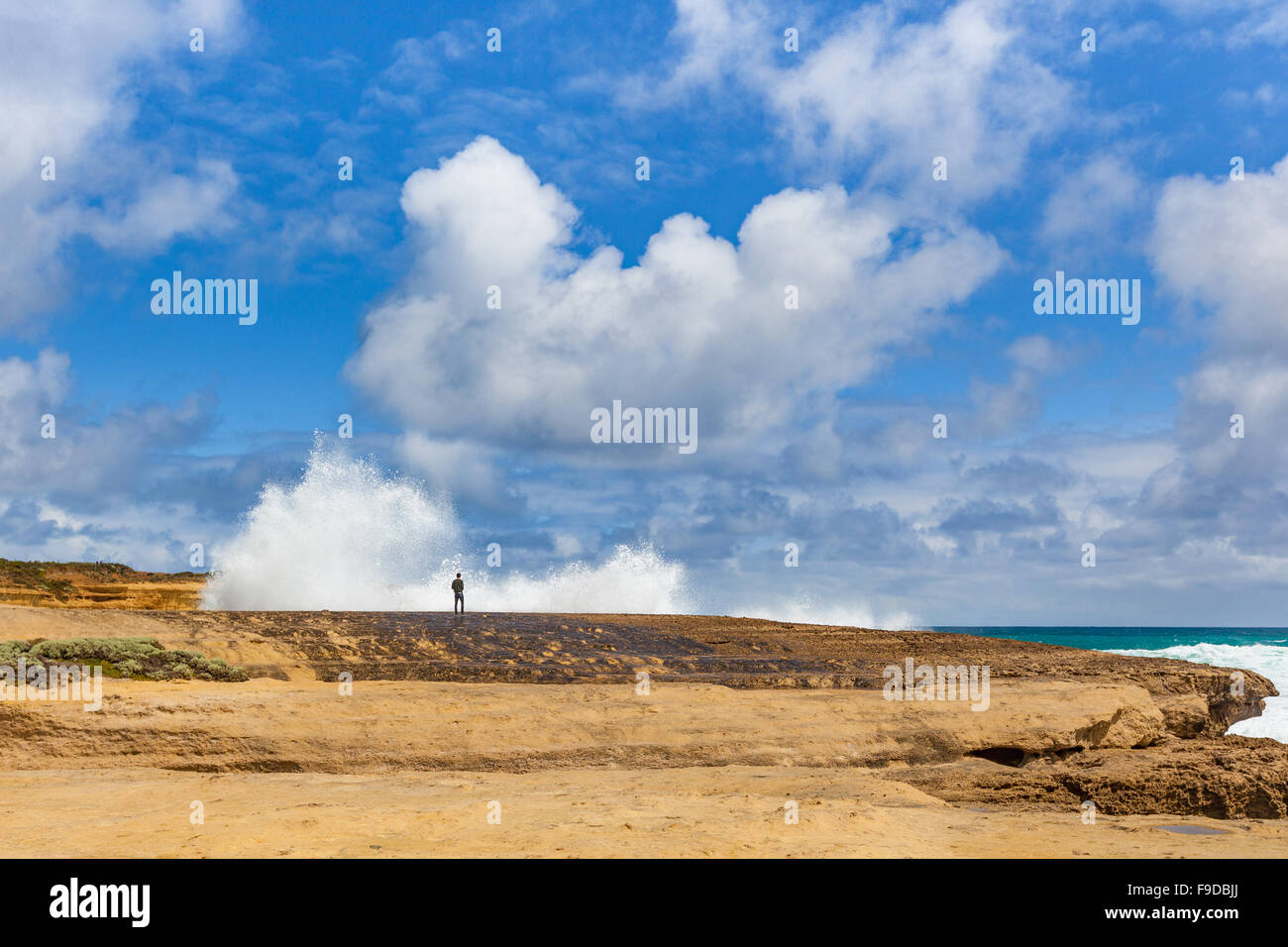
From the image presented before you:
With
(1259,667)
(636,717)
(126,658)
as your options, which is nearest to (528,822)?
(636,717)

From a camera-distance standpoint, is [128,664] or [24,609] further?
[24,609]

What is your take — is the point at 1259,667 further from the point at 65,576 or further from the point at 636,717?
the point at 65,576

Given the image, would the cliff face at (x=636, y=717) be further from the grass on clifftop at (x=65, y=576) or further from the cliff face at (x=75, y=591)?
the grass on clifftop at (x=65, y=576)

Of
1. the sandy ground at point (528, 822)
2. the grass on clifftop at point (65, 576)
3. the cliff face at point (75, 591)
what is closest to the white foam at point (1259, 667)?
the sandy ground at point (528, 822)

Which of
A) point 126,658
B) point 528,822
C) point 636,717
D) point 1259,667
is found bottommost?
point 1259,667

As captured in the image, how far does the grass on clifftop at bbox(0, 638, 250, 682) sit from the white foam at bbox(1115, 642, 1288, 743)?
23090 millimetres

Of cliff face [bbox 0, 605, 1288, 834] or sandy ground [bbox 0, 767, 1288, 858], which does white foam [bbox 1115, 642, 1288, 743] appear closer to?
cliff face [bbox 0, 605, 1288, 834]

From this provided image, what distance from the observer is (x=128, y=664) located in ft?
49.2

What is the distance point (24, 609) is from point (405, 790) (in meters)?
11.3

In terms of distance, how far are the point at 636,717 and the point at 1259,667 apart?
50.3 m

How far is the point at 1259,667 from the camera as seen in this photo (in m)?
50.9

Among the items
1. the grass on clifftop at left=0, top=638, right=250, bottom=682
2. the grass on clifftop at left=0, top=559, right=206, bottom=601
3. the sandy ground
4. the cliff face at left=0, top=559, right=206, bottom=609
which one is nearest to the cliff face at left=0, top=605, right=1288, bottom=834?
the grass on clifftop at left=0, top=638, right=250, bottom=682
